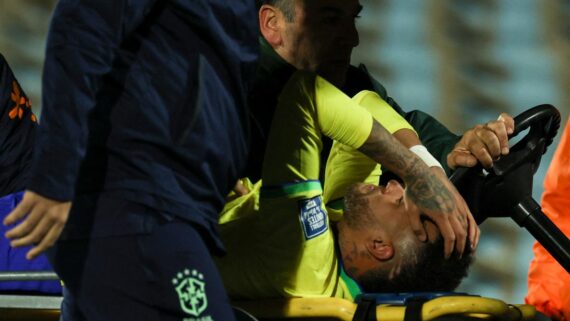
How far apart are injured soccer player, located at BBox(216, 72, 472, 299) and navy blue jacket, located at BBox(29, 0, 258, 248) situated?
1.29 ft

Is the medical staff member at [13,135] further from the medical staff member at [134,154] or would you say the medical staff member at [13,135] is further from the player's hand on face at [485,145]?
the medical staff member at [134,154]

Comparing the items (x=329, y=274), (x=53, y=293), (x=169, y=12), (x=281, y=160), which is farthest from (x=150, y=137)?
(x=53, y=293)

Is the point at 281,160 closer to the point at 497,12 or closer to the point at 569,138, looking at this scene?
the point at 569,138

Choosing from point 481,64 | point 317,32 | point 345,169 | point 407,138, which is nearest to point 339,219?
point 345,169

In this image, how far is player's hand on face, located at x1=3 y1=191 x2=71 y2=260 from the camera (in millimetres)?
1757

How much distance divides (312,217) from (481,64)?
2190 mm

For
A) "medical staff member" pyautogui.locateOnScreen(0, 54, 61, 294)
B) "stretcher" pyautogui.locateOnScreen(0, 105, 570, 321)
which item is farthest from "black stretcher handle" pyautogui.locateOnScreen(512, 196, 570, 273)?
"medical staff member" pyautogui.locateOnScreen(0, 54, 61, 294)

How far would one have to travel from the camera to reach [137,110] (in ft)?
6.23

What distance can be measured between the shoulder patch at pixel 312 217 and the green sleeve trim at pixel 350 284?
0.53ft

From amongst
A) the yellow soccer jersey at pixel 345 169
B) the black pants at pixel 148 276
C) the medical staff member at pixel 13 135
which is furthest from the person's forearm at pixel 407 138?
the medical staff member at pixel 13 135

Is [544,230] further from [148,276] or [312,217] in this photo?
[148,276]

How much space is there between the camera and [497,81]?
4422 millimetres

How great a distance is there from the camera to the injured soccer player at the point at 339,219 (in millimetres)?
2355

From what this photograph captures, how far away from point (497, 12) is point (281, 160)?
227 cm
